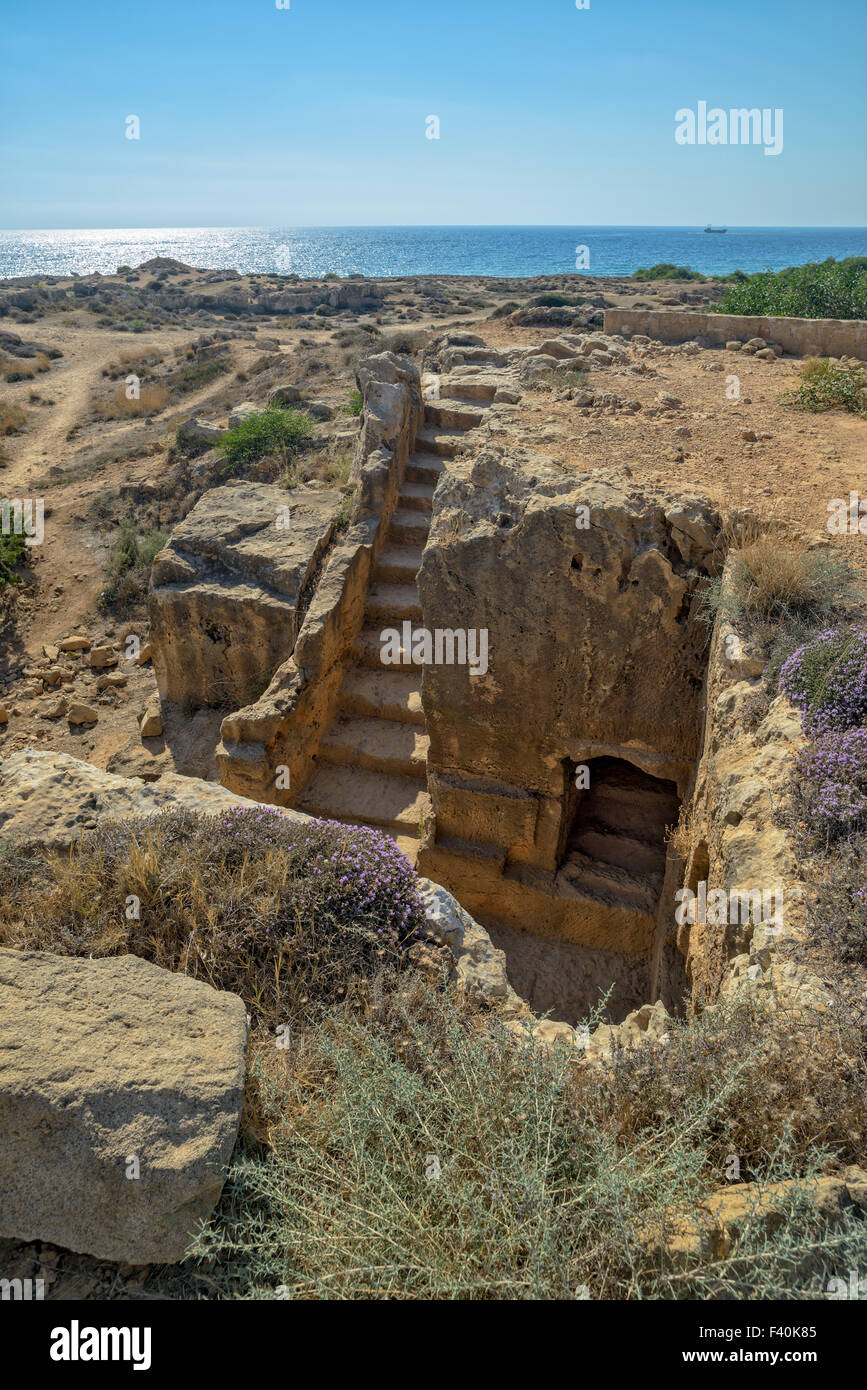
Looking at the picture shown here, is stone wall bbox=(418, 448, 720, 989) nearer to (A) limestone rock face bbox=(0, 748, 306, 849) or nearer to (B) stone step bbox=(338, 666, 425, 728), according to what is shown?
(B) stone step bbox=(338, 666, 425, 728)

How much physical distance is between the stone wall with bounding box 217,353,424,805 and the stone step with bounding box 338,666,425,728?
0.56ft

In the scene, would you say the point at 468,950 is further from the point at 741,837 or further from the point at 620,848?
the point at 620,848

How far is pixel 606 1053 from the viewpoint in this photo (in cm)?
288

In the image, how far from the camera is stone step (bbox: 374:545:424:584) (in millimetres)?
8508

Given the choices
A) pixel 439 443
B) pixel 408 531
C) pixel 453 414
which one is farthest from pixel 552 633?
pixel 453 414

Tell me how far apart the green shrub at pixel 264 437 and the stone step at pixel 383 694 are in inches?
186

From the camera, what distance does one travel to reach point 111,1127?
2.13 meters

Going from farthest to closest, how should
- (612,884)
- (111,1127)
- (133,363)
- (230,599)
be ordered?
(133,363), (230,599), (612,884), (111,1127)

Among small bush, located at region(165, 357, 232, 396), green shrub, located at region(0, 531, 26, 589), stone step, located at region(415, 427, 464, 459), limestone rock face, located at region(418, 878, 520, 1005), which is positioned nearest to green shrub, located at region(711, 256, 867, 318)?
stone step, located at region(415, 427, 464, 459)

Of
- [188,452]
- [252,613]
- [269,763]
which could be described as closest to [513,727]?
[269,763]

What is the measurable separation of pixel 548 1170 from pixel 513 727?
3825 millimetres

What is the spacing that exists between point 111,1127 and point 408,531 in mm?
7427

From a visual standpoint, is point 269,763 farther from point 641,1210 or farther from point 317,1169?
point 641,1210
